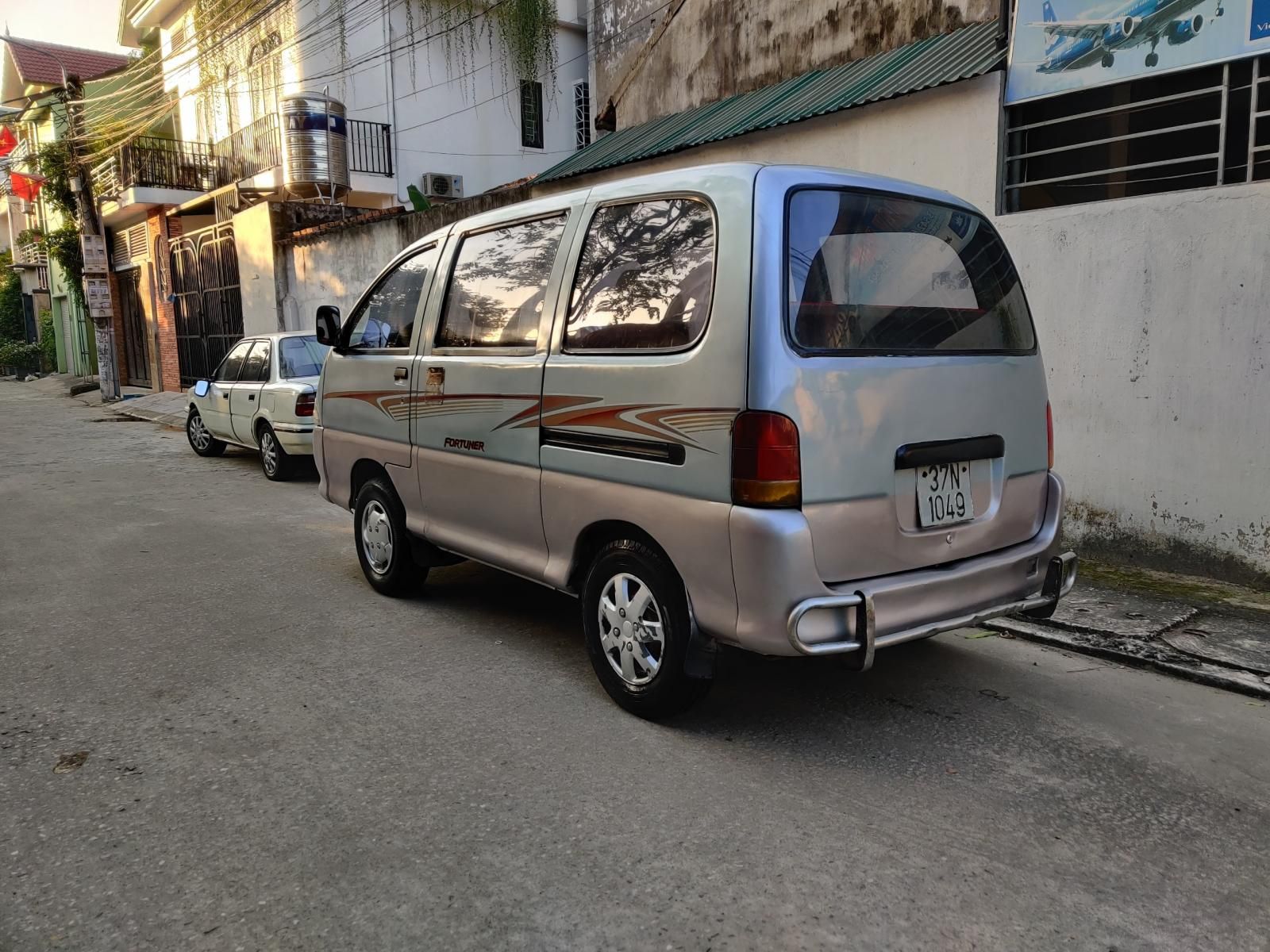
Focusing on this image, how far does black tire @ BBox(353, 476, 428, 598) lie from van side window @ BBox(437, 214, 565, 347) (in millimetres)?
1045

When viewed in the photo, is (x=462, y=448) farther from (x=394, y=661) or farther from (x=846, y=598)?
(x=846, y=598)

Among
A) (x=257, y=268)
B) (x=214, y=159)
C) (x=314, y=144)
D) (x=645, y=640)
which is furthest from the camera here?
(x=214, y=159)

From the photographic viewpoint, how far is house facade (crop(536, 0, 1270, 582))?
5.25 meters

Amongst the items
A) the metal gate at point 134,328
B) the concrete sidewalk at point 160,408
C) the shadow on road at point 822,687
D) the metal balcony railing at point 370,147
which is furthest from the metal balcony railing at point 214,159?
the shadow on road at point 822,687

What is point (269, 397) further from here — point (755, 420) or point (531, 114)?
point (531, 114)

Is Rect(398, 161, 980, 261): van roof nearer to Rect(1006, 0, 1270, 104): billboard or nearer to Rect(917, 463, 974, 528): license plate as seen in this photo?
Rect(917, 463, 974, 528): license plate

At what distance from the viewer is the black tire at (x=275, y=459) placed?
388 inches

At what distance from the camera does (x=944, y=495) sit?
343cm

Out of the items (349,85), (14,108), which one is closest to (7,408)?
(349,85)

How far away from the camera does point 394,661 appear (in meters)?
4.41

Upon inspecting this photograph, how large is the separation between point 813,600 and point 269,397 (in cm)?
825

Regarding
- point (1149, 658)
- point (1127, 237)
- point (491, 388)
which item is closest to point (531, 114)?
point (1127, 237)

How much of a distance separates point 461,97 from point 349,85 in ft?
7.59

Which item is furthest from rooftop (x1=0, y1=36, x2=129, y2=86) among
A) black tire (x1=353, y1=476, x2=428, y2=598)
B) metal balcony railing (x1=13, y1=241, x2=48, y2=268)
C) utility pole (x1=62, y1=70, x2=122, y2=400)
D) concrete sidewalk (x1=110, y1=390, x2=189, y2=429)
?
black tire (x1=353, y1=476, x2=428, y2=598)
